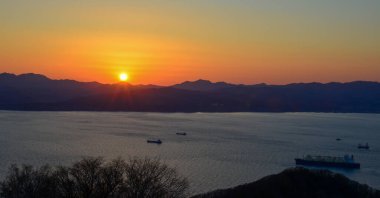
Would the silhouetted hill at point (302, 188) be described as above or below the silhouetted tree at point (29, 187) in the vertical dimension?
below

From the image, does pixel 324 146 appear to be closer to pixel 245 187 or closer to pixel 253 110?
pixel 245 187

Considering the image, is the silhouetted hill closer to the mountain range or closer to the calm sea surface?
the calm sea surface

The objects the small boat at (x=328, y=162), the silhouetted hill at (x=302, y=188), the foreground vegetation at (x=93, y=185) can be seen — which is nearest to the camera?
the foreground vegetation at (x=93, y=185)

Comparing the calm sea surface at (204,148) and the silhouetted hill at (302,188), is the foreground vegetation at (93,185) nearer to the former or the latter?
the silhouetted hill at (302,188)

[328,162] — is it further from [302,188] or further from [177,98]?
[177,98]

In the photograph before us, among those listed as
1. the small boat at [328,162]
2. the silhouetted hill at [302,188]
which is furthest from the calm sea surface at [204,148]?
the silhouetted hill at [302,188]

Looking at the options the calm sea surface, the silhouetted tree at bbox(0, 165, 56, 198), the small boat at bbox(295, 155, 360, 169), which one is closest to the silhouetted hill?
the calm sea surface

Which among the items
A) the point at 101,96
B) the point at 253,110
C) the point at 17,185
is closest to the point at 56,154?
the point at 17,185

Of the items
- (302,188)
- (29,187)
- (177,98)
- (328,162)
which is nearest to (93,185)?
(29,187)
